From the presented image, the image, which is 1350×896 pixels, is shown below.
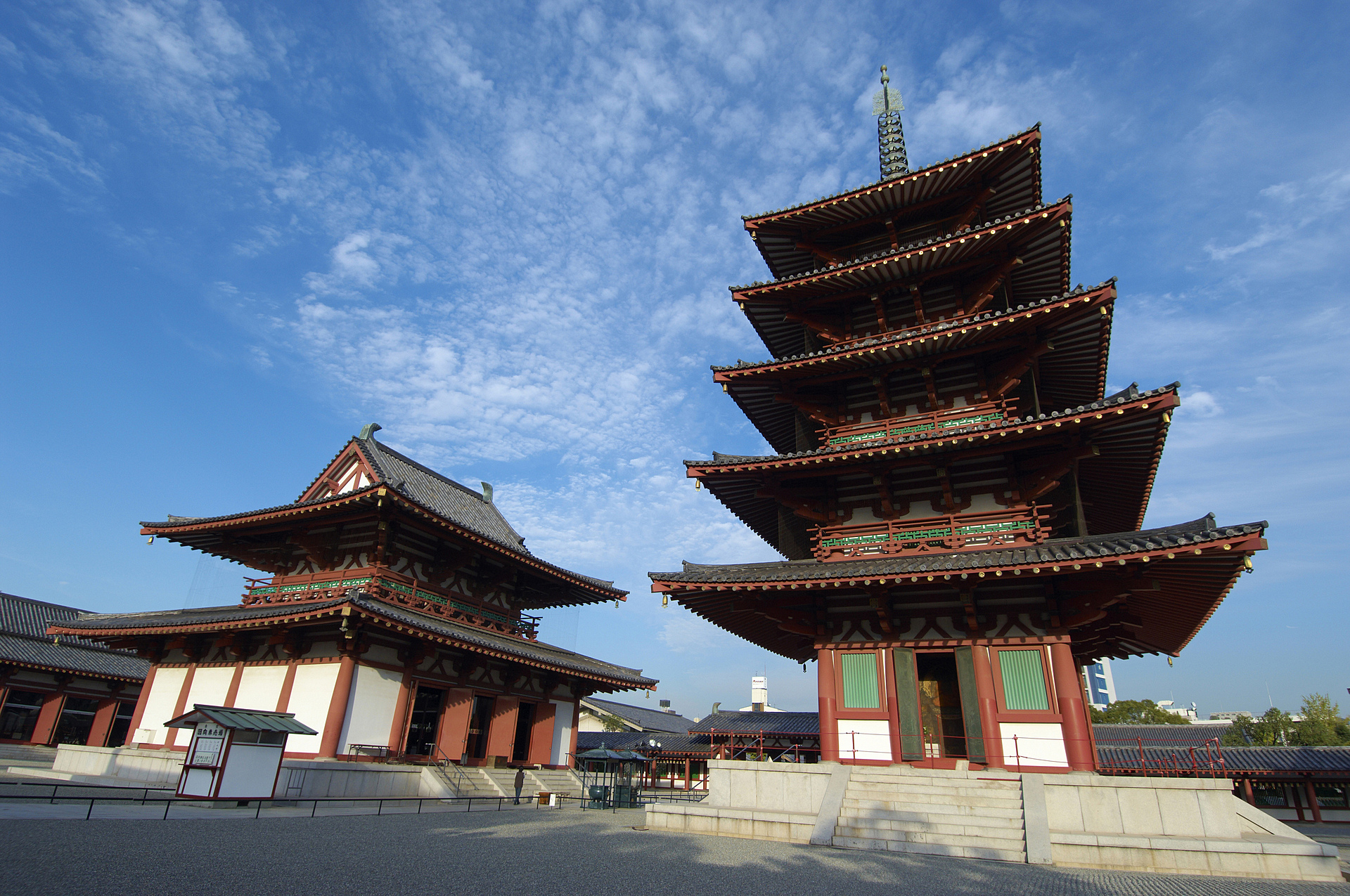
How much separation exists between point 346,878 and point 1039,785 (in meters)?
12.0

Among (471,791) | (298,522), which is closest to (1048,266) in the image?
(471,791)

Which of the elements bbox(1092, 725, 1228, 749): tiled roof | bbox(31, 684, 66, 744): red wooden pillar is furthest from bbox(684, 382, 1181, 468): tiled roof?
bbox(1092, 725, 1228, 749): tiled roof

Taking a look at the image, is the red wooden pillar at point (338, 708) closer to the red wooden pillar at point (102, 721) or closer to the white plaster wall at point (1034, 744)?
the white plaster wall at point (1034, 744)

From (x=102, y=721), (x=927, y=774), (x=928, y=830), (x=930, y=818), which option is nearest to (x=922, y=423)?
(x=927, y=774)

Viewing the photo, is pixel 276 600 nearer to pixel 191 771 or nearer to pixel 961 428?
pixel 191 771

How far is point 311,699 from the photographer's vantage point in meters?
21.7

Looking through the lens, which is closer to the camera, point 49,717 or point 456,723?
point 456,723

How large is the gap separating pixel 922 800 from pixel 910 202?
16201mm

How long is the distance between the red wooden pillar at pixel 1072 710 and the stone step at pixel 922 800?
1.81m

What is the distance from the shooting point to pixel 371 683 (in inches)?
863

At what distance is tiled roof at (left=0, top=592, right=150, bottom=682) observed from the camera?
3391 cm

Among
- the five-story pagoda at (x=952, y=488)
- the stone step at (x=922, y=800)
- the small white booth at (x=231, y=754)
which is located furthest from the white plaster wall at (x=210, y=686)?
the stone step at (x=922, y=800)

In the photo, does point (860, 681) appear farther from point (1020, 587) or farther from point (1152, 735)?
point (1152, 735)

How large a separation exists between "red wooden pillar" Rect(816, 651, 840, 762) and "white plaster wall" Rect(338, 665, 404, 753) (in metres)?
14.4
